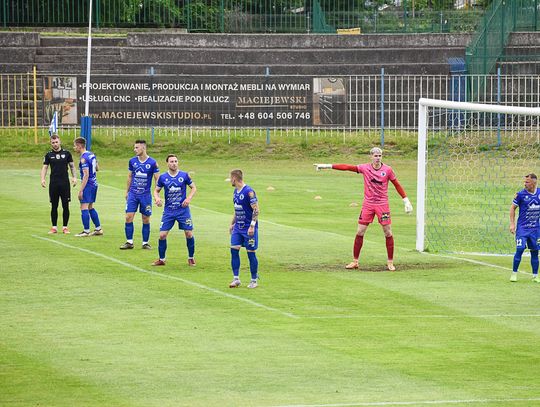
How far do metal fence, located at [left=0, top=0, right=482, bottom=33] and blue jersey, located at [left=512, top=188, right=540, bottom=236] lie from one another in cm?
3105

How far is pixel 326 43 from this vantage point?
157 ft

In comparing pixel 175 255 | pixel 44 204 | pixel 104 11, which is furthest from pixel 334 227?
pixel 104 11

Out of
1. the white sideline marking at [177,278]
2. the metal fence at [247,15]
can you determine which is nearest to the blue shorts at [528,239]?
the white sideline marking at [177,278]

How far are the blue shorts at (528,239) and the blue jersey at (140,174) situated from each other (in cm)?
719

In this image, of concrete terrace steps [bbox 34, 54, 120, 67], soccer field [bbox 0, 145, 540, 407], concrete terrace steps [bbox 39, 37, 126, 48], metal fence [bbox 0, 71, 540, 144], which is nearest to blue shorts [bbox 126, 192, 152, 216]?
soccer field [bbox 0, 145, 540, 407]

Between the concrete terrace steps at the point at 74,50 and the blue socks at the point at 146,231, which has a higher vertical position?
the concrete terrace steps at the point at 74,50

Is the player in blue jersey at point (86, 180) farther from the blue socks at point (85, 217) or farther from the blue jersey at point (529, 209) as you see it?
the blue jersey at point (529, 209)

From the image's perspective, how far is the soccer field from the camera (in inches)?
496

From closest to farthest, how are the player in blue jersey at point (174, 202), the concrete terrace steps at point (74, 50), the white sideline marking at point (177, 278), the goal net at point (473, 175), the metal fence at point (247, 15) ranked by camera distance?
1. the white sideline marking at point (177, 278)
2. the player in blue jersey at point (174, 202)
3. the goal net at point (473, 175)
4. the concrete terrace steps at point (74, 50)
5. the metal fence at point (247, 15)

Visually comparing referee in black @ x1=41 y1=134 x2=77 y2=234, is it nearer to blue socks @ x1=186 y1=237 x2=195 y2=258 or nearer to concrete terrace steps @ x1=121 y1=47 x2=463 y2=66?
blue socks @ x1=186 y1=237 x2=195 y2=258

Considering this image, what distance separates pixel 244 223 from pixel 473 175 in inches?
633

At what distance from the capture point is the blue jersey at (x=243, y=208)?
18344 millimetres

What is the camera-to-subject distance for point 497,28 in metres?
46.7

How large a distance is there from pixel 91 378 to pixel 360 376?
2.98 meters
